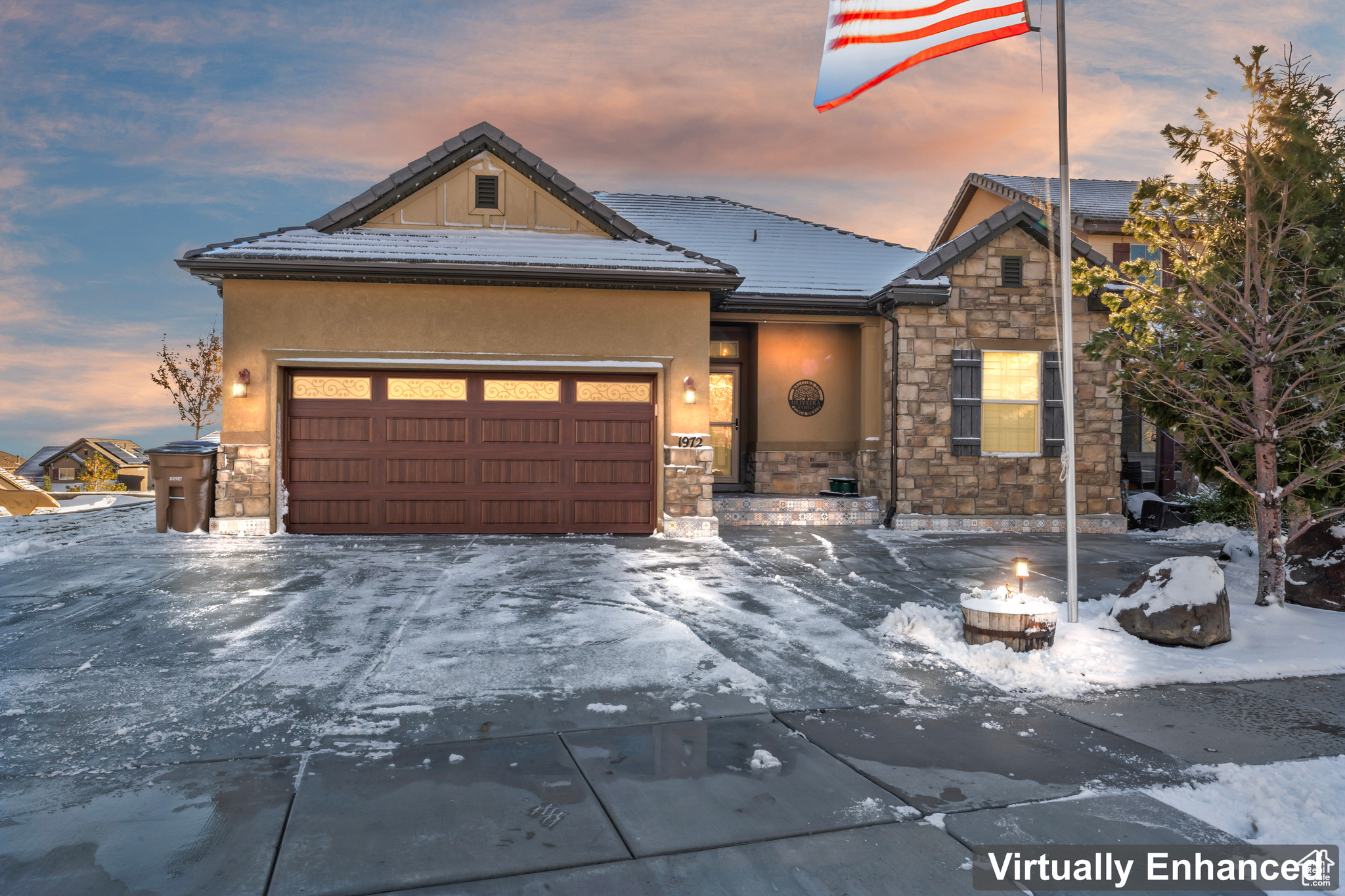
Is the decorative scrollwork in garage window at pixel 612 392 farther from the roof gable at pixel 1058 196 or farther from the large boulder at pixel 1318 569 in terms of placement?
the roof gable at pixel 1058 196

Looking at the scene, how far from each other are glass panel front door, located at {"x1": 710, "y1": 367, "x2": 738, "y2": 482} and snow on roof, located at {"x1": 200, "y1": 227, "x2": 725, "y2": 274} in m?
3.16

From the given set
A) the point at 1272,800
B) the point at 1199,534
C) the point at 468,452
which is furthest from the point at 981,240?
the point at 1272,800

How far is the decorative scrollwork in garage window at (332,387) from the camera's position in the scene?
10.8m

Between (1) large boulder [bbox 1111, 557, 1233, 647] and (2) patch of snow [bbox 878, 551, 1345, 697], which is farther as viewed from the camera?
(1) large boulder [bbox 1111, 557, 1233, 647]

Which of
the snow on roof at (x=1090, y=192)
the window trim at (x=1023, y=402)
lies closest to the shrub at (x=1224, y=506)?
the window trim at (x=1023, y=402)

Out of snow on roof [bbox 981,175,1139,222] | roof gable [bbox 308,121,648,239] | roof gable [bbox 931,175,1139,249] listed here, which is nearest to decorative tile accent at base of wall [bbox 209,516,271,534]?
roof gable [bbox 308,121,648,239]

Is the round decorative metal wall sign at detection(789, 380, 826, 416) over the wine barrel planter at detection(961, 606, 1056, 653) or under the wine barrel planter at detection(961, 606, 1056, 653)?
over

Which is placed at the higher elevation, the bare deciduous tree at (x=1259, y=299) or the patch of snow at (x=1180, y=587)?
the bare deciduous tree at (x=1259, y=299)

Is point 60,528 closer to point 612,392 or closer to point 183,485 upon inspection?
point 183,485

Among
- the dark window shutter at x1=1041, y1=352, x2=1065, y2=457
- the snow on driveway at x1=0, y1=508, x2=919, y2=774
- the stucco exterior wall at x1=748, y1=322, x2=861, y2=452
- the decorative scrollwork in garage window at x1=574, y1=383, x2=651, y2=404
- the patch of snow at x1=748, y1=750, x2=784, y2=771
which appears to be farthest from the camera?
the stucco exterior wall at x1=748, y1=322, x2=861, y2=452

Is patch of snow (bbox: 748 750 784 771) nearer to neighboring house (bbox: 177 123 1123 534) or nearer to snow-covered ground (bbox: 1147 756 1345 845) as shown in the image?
snow-covered ground (bbox: 1147 756 1345 845)

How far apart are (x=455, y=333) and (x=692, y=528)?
14.8 feet

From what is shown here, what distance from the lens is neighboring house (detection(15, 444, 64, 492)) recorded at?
24969 mm

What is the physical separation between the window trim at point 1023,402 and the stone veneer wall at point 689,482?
4823 millimetres
